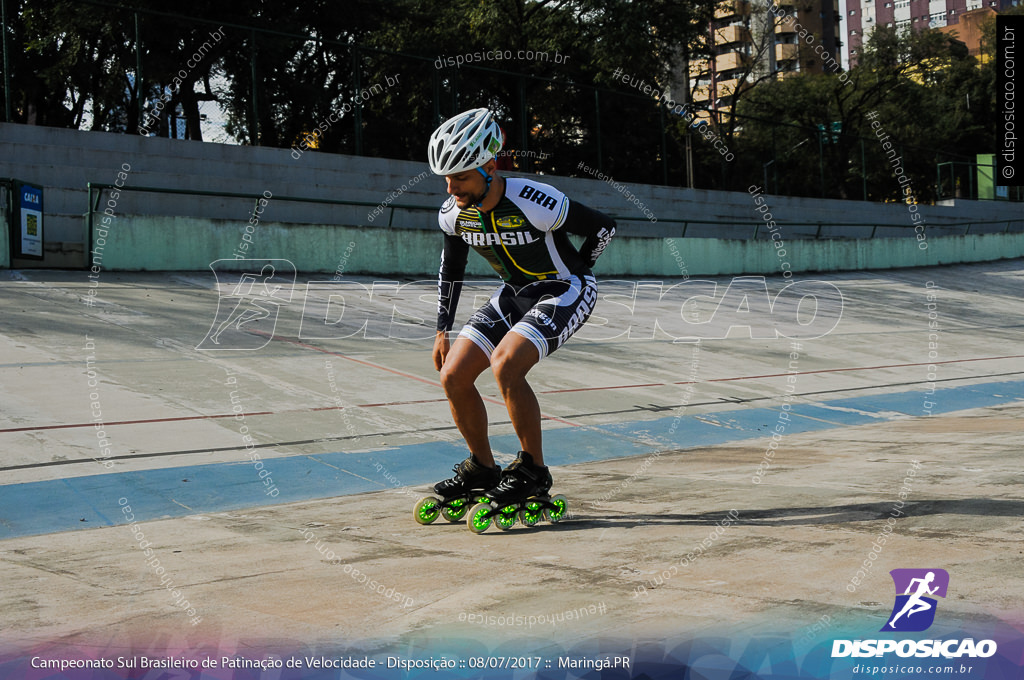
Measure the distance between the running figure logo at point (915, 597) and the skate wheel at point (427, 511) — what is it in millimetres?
2158

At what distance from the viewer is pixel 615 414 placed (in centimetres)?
808

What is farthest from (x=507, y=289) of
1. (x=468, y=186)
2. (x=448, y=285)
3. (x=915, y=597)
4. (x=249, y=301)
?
(x=249, y=301)

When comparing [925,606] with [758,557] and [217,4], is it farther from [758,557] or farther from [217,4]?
[217,4]

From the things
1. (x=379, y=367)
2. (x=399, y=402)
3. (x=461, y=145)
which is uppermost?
(x=461, y=145)

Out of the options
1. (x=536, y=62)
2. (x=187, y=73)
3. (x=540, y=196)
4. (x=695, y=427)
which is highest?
(x=536, y=62)

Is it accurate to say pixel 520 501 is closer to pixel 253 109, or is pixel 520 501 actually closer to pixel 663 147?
pixel 253 109

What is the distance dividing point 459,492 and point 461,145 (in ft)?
5.54

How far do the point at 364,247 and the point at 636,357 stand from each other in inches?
283

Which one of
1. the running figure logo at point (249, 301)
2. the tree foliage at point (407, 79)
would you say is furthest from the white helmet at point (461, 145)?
the tree foliage at point (407, 79)

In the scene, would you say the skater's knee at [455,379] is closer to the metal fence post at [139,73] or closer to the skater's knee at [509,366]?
the skater's knee at [509,366]

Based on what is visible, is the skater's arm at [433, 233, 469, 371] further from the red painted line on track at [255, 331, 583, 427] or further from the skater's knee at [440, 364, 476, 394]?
the red painted line on track at [255, 331, 583, 427]

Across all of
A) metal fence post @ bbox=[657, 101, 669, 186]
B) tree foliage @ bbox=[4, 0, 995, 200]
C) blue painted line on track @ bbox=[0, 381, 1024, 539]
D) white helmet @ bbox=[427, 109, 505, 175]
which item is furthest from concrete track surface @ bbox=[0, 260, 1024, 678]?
metal fence post @ bbox=[657, 101, 669, 186]

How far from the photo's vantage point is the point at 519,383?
424 centimetres

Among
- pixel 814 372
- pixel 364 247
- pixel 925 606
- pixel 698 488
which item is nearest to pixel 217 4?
pixel 364 247
